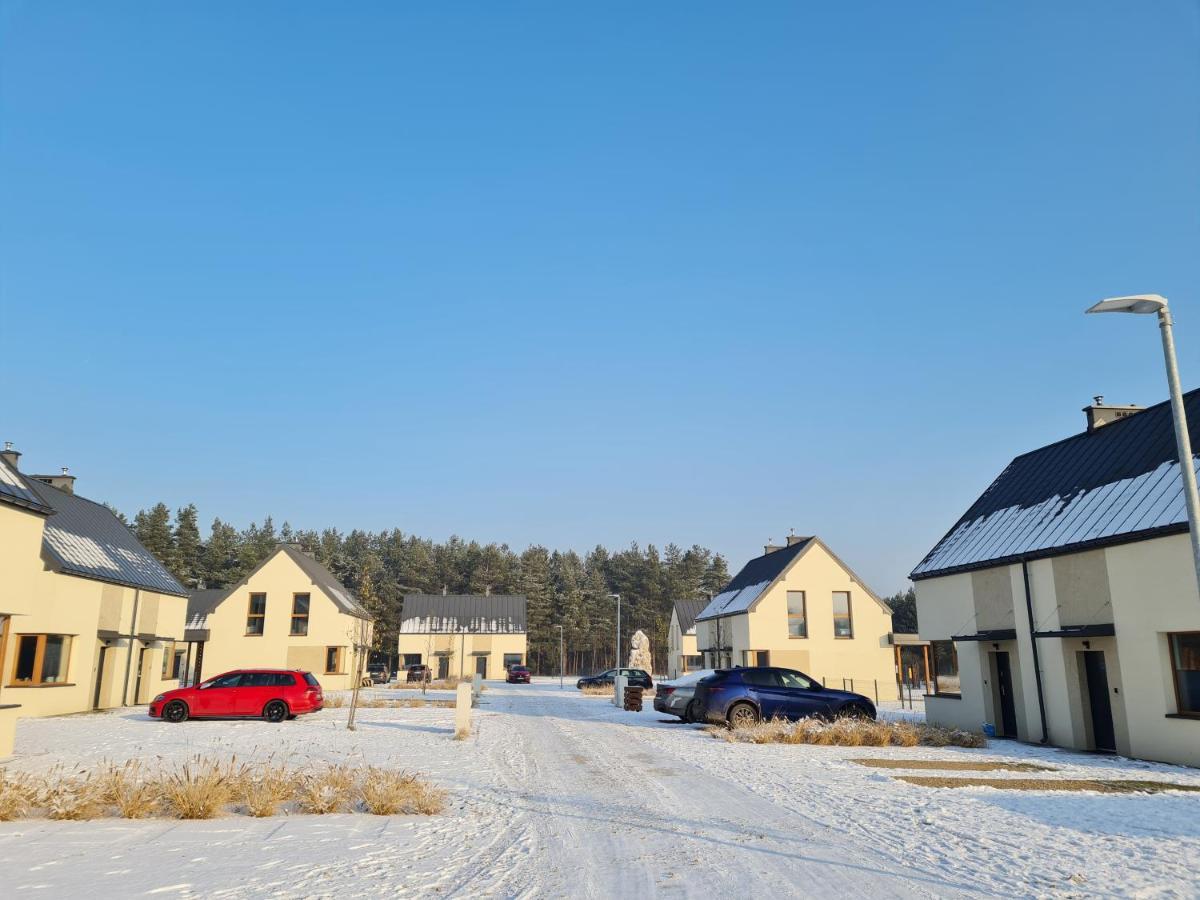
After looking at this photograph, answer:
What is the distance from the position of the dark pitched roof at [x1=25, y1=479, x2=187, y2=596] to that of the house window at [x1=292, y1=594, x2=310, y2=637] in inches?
430

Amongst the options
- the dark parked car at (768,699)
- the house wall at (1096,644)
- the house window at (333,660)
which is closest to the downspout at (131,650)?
the house window at (333,660)

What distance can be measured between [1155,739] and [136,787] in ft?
59.0

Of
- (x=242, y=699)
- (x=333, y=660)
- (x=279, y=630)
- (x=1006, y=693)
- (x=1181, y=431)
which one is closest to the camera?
(x=1181, y=431)

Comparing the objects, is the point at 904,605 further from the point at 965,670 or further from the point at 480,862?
the point at 480,862

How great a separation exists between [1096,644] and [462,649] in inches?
2092

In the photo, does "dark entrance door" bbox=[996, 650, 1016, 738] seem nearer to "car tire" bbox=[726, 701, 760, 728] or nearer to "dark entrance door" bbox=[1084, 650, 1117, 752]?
"dark entrance door" bbox=[1084, 650, 1117, 752]

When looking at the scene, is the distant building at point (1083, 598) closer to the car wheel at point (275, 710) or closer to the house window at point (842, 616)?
A: the house window at point (842, 616)

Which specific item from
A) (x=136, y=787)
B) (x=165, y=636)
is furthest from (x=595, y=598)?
(x=136, y=787)

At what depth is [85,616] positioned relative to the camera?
26.8m

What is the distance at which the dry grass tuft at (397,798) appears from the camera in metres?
10.3

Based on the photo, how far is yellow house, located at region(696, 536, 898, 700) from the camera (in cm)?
4091

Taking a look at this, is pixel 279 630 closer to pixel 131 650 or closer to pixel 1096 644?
pixel 131 650

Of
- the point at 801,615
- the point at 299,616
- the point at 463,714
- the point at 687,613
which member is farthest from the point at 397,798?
the point at 687,613

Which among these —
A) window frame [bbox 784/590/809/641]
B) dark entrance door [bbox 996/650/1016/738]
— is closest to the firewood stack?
dark entrance door [bbox 996/650/1016/738]
